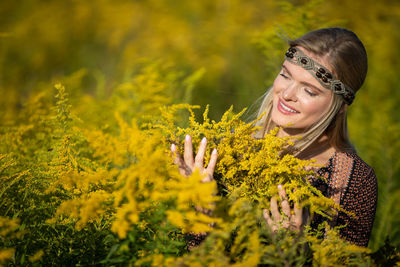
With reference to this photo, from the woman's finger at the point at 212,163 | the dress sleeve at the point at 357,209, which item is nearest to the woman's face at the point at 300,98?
the dress sleeve at the point at 357,209

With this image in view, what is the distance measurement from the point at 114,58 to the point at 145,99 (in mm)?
5598

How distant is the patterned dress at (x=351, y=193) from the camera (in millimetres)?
1664

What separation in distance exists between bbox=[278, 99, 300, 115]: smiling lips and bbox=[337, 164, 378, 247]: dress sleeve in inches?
20.0

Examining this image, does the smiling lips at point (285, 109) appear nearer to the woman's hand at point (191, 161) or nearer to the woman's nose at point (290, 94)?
the woman's nose at point (290, 94)

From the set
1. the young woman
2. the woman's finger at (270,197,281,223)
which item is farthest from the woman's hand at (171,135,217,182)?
the young woman

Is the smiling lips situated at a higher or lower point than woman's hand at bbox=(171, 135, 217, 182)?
higher

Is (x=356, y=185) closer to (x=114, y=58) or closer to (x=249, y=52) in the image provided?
(x=249, y=52)

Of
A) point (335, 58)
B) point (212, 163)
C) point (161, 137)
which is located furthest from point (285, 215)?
point (335, 58)

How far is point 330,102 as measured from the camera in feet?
5.32

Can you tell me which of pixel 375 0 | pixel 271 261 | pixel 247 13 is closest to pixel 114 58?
pixel 247 13

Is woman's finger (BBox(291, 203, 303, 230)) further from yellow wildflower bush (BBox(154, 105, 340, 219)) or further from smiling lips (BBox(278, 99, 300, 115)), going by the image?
smiling lips (BBox(278, 99, 300, 115))

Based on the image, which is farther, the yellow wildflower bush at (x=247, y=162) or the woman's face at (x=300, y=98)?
the woman's face at (x=300, y=98)

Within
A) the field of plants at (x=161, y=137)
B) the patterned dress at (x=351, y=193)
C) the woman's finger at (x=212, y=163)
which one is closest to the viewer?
the field of plants at (x=161, y=137)

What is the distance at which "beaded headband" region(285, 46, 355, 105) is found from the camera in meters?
1.54
